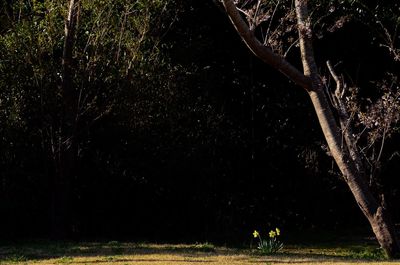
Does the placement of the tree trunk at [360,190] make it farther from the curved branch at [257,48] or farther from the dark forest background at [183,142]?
the dark forest background at [183,142]

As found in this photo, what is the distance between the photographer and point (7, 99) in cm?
1491

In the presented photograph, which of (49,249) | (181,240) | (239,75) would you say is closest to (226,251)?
(49,249)

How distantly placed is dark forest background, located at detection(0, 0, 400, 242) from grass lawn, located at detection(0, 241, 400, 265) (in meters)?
2.33

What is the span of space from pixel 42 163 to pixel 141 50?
3108mm

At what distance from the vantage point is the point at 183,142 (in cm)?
1570

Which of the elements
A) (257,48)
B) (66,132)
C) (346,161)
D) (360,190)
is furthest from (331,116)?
(66,132)

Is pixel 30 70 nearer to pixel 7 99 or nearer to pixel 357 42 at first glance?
pixel 7 99

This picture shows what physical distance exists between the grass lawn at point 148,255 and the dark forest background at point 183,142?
2.33 m

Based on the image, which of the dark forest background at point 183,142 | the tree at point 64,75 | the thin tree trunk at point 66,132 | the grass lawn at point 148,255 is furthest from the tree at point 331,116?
the thin tree trunk at point 66,132

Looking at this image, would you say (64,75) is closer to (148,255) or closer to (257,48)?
(257,48)

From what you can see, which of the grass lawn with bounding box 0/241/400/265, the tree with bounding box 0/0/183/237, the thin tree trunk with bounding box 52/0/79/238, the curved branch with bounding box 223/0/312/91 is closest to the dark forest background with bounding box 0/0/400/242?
the tree with bounding box 0/0/183/237

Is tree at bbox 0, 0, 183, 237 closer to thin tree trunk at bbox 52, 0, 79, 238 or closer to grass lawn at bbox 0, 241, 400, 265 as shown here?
thin tree trunk at bbox 52, 0, 79, 238

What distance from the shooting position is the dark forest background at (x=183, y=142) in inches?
588

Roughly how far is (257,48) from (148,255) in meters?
3.85
